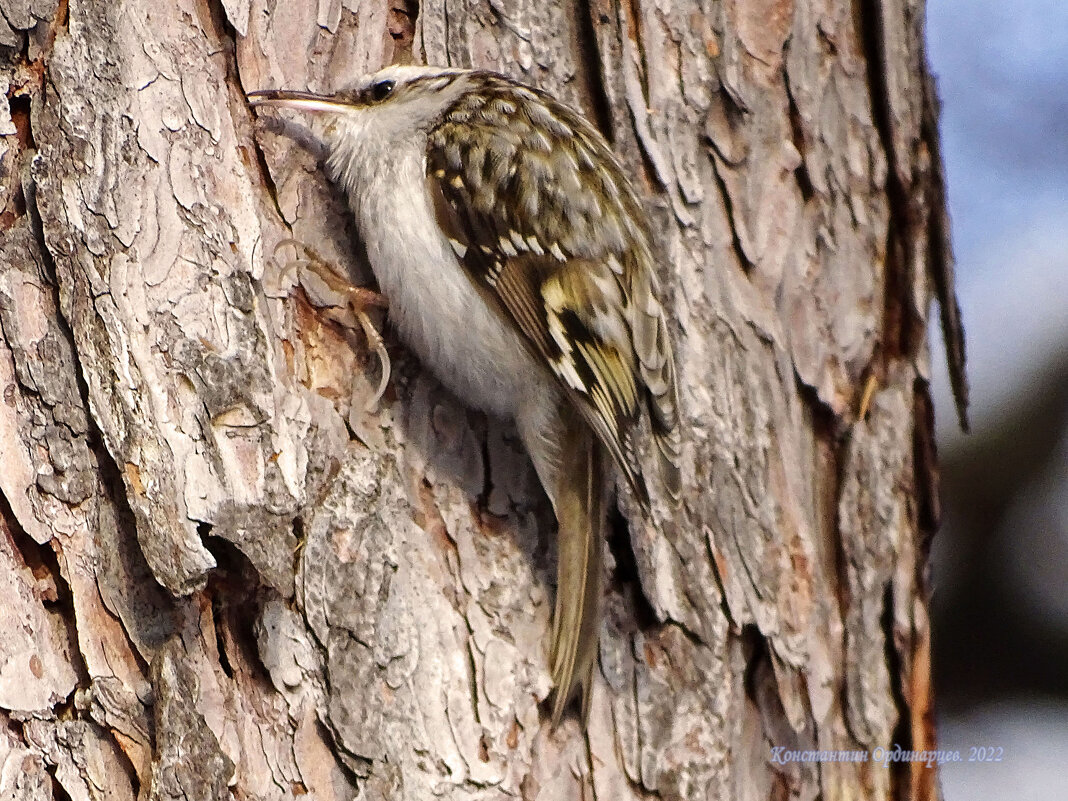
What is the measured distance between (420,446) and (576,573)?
0.29 metres

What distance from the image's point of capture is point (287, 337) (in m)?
1.48

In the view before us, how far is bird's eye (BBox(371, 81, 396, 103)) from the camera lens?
5.31 ft

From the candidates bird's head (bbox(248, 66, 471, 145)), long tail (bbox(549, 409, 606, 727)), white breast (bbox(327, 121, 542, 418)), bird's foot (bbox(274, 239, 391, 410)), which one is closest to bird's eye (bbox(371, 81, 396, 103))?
bird's head (bbox(248, 66, 471, 145))

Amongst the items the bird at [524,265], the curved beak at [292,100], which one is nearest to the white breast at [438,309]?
the bird at [524,265]

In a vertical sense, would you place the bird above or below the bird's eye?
below

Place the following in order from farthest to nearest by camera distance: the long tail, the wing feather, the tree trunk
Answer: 1. the wing feather
2. the long tail
3. the tree trunk

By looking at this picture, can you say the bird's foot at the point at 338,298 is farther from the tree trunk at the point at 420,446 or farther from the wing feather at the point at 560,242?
the wing feather at the point at 560,242

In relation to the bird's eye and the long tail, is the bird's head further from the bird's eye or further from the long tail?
the long tail

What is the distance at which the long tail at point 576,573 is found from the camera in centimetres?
148

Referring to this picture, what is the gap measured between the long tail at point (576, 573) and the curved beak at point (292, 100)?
23.9 inches

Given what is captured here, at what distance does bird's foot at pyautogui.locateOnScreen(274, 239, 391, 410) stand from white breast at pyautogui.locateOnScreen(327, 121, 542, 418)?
0.16 feet

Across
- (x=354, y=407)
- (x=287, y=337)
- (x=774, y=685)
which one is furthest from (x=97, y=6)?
(x=774, y=685)

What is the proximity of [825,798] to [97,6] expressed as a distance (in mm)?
1557

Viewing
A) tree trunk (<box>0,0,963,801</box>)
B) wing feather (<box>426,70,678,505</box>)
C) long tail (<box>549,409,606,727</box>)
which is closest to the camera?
tree trunk (<box>0,0,963,801</box>)
